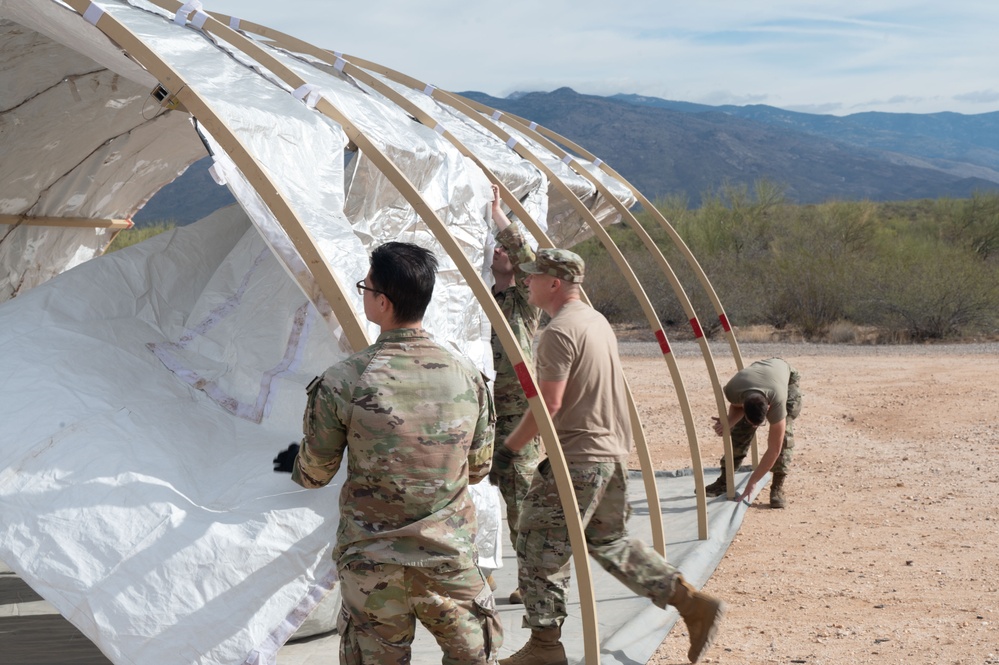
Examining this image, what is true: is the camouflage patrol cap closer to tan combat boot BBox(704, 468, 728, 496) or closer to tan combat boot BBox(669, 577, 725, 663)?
tan combat boot BBox(669, 577, 725, 663)

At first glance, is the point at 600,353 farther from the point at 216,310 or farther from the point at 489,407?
the point at 216,310

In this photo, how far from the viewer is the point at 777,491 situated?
7.88 meters

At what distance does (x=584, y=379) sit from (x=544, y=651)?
3.76ft

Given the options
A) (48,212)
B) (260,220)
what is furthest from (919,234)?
(260,220)

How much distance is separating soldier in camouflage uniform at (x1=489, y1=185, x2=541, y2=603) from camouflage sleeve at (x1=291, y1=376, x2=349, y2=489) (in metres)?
2.24

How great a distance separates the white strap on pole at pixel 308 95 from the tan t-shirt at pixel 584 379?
4.63ft

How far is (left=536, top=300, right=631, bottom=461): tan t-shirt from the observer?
13.7 ft

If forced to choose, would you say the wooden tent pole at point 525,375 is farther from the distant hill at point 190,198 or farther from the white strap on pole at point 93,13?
the distant hill at point 190,198

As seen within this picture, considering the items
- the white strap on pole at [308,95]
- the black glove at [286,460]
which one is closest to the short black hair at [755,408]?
the white strap on pole at [308,95]

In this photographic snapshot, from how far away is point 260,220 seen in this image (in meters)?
3.68

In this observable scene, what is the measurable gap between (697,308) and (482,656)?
18360mm

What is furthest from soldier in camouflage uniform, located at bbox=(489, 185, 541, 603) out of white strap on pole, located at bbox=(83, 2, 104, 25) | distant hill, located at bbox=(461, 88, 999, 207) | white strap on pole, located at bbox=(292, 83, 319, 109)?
distant hill, located at bbox=(461, 88, 999, 207)

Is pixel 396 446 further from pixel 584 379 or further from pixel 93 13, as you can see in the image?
pixel 93 13

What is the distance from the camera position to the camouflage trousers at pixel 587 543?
424cm
